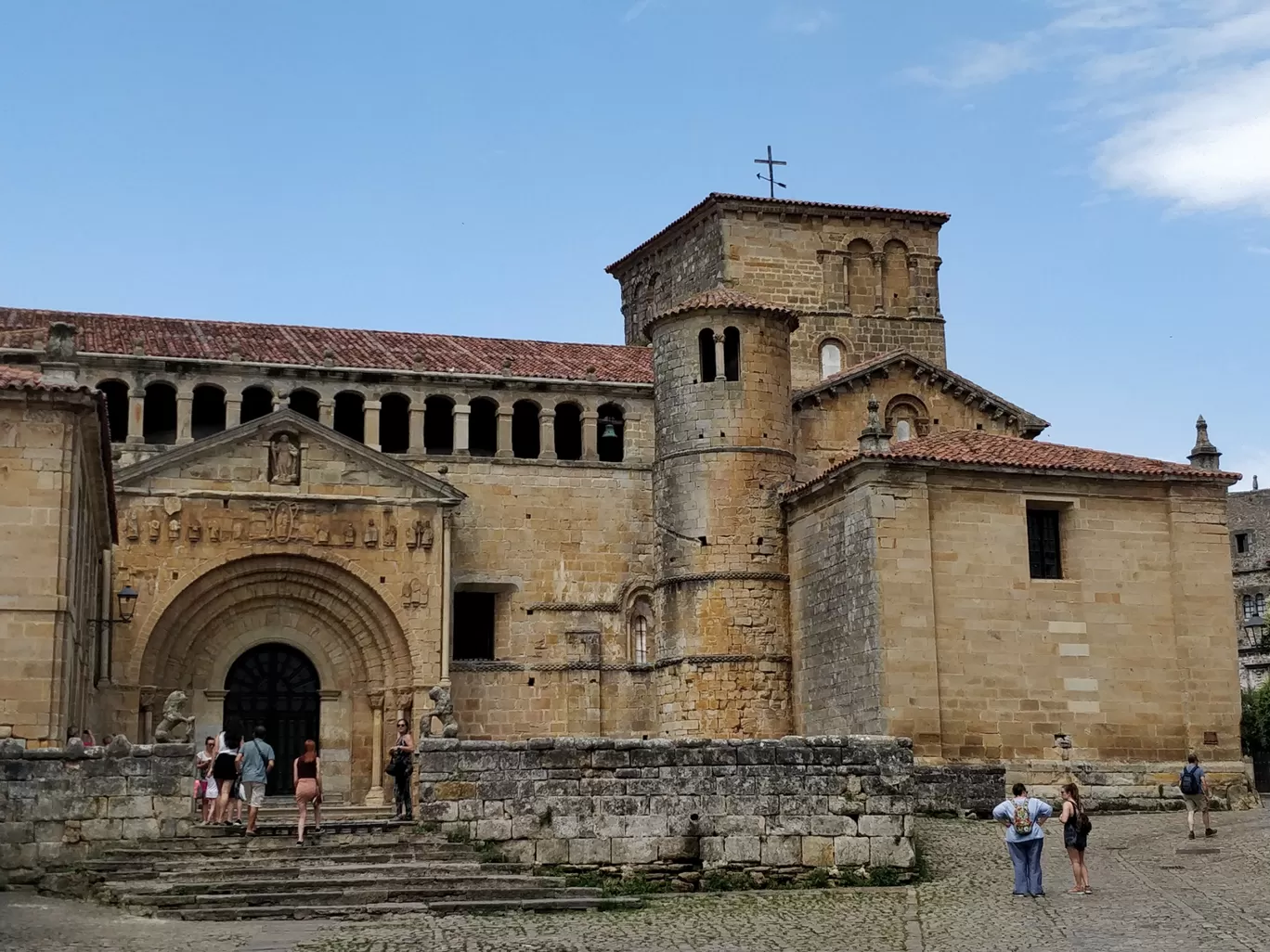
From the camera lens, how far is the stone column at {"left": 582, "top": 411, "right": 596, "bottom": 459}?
33.8m

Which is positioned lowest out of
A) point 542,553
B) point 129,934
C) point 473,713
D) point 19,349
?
point 129,934

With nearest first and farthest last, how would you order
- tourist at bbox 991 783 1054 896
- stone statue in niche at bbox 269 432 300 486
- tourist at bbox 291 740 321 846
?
tourist at bbox 991 783 1054 896 → tourist at bbox 291 740 321 846 → stone statue in niche at bbox 269 432 300 486

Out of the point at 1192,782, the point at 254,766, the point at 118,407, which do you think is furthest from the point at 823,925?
the point at 118,407

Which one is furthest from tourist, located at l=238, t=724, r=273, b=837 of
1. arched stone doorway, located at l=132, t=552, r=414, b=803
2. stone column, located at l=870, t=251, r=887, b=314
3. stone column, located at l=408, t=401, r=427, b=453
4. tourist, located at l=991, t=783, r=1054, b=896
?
stone column, located at l=870, t=251, r=887, b=314

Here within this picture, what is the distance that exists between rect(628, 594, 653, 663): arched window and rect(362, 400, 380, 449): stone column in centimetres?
607

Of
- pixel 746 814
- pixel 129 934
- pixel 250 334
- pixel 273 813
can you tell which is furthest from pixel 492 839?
pixel 250 334

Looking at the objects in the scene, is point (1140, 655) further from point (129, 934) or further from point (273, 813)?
point (129, 934)

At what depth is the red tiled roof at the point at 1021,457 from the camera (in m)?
28.9

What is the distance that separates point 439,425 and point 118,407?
20.3 feet

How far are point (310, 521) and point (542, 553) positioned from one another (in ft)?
16.7

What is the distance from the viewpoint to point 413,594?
30281 mm

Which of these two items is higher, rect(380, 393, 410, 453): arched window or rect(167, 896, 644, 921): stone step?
rect(380, 393, 410, 453): arched window

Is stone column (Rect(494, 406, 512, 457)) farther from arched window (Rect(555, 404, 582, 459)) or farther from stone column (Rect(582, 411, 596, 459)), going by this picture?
stone column (Rect(582, 411, 596, 459))

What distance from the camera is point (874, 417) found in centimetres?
2889
